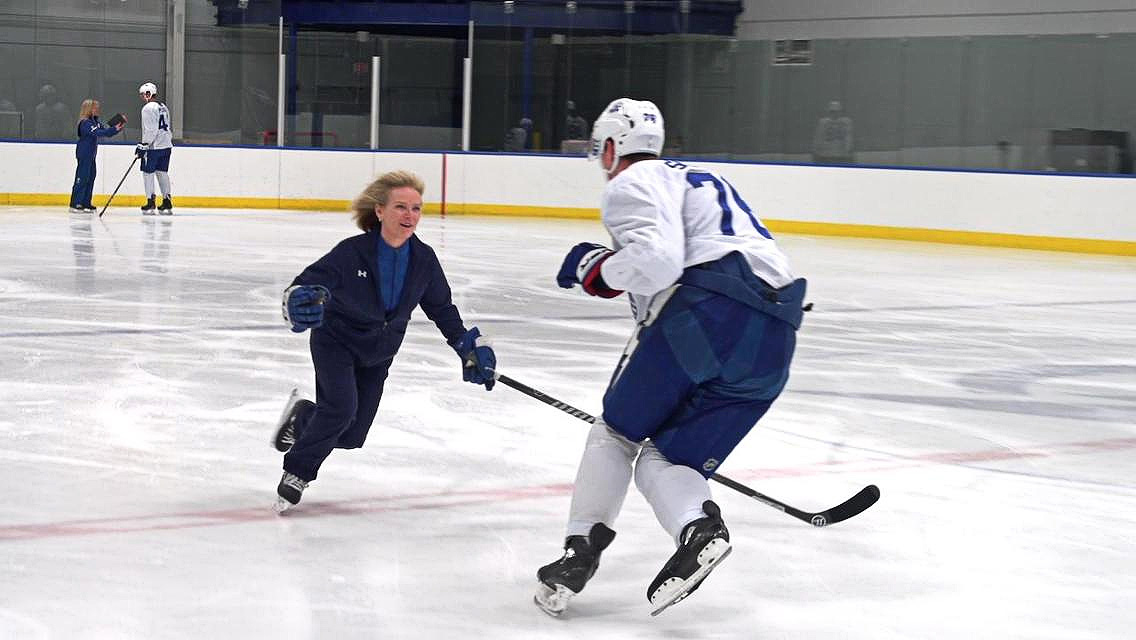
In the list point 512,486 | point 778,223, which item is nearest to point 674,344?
point 512,486

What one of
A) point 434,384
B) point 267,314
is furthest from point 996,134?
point 434,384

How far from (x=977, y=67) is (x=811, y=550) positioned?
12402 millimetres

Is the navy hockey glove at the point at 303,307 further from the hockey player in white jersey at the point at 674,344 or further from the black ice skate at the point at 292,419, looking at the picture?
the hockey player in white jersey at the point at 674,344

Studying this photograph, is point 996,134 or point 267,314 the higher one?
point 996,134

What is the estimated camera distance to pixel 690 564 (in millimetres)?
2840

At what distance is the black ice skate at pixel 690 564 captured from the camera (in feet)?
9.32

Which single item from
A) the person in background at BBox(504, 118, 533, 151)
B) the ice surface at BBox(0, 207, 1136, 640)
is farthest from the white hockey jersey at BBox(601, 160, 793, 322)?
the person in background at BBox(504, 118, 533, 151)

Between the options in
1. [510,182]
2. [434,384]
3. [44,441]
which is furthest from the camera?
[510,182]

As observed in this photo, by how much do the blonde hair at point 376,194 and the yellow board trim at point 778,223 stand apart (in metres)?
11.1

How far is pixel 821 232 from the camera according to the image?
50.5 ft

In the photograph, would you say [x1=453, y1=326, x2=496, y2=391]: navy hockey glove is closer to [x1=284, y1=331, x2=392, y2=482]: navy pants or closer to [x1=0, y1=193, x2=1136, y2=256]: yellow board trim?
[x1=284, y1=331, x2=392, y2=482]: navy pants

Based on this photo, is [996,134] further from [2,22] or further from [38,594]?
[38,594]

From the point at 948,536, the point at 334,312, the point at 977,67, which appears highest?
the point at 977,67

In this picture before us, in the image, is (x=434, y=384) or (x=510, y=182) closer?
(x=434, y=384)
